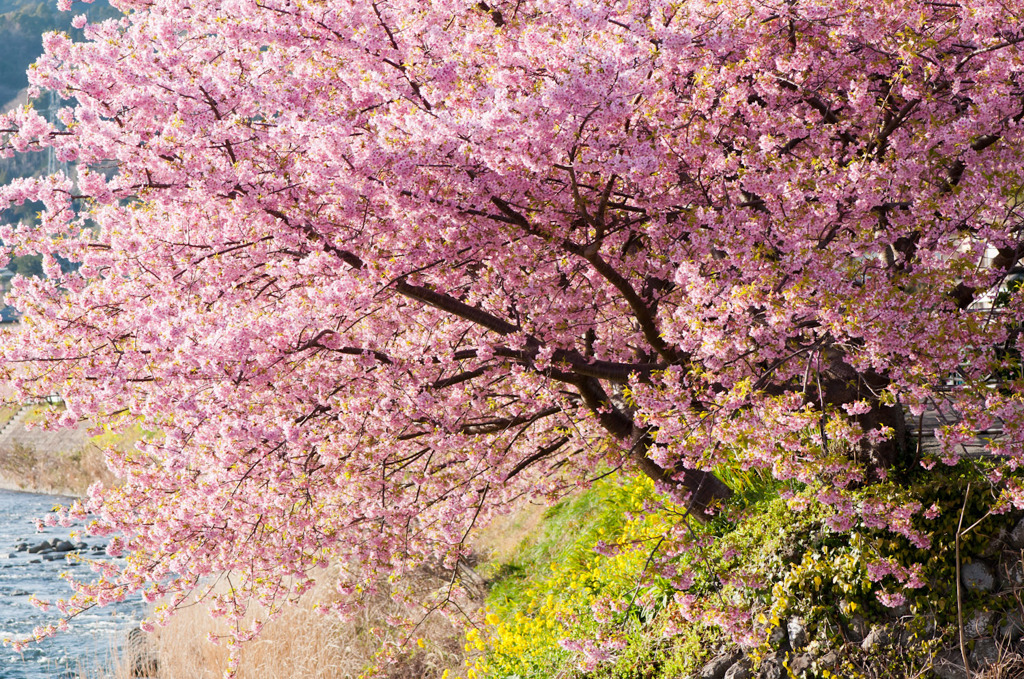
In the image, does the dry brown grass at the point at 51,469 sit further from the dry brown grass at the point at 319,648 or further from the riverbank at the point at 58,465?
the dry brown grass at the point at 319,648

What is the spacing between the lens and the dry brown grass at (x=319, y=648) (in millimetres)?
8992

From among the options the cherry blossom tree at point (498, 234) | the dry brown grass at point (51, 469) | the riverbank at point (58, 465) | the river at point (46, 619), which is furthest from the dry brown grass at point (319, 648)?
the dry brown grass at point (51, 469)

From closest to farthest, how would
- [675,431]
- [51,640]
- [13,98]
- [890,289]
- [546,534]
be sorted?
[890,289] → [675,431] → [546,534] → [51,640] → [13,98]

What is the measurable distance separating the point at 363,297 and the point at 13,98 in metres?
215

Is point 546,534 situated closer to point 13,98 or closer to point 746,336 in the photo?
point 746,336

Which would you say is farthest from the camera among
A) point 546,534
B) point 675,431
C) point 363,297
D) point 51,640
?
point 51,640

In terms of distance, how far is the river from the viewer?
1194cm

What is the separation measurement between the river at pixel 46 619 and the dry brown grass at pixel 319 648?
2.93ft

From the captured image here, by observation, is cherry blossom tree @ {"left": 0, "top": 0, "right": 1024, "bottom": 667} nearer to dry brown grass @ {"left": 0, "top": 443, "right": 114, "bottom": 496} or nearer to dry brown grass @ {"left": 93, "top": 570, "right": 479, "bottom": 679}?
dry brown grass @ {"left": 93, "top": 570, "right": 479, "bottom": 679}

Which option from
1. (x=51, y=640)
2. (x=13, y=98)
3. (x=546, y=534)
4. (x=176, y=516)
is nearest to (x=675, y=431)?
(x=176, y=516)

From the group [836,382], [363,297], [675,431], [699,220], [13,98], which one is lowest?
[836,382]

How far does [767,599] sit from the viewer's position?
6004 mm

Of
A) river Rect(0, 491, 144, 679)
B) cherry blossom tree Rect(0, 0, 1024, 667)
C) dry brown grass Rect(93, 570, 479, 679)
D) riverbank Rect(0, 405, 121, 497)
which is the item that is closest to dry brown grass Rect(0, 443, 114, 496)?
riverbank Rect(0, 405, 121, 497)

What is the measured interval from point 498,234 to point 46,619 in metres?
13.0
